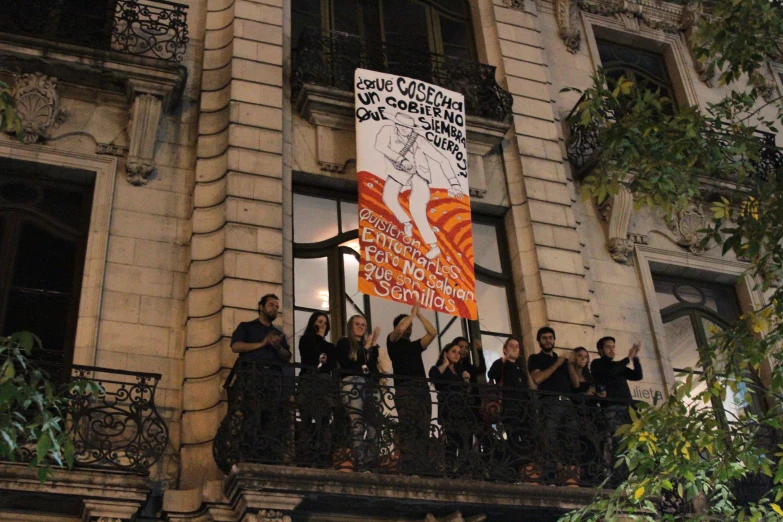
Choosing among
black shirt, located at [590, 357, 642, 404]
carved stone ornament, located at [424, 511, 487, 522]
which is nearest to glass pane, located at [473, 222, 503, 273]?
black shirt, located at [590, 357, 642, 404]

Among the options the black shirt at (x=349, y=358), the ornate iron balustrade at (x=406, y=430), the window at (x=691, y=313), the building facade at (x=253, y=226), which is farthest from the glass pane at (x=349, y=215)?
the window at (x=691, y=313)

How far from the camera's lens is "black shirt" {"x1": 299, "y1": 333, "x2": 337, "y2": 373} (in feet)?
32.5

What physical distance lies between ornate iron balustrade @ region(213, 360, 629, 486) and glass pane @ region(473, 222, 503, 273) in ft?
8.37

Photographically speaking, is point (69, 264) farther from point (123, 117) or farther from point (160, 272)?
point (123, 117)

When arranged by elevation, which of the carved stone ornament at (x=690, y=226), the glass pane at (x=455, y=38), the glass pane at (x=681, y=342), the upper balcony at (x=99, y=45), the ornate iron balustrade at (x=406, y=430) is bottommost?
the ornate iron balustrade at (x=406, y=430)

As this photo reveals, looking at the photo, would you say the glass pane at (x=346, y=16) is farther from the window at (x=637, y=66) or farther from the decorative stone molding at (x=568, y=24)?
the window at (x=637, y=66)

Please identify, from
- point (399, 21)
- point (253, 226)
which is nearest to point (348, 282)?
point (253, 226)

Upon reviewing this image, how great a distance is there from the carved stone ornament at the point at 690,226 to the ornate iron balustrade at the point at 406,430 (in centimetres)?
404

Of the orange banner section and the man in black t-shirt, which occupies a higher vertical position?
the orange banner section

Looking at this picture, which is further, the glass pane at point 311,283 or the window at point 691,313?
the window at point 691,313

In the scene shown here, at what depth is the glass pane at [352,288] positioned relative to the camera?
11625 mm

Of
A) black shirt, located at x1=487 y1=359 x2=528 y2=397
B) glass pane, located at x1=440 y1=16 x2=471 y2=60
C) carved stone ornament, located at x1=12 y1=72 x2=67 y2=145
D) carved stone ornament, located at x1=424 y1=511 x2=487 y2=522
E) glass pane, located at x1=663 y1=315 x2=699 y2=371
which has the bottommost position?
carved stone ornament, located at x1=424 y1=511 x2=487 y2=522

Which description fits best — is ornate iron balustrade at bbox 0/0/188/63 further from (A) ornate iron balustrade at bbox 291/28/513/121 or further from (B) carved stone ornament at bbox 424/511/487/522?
(B) carved stone ornament at bbox 424/511/487/522

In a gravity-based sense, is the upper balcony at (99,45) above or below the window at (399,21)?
below
